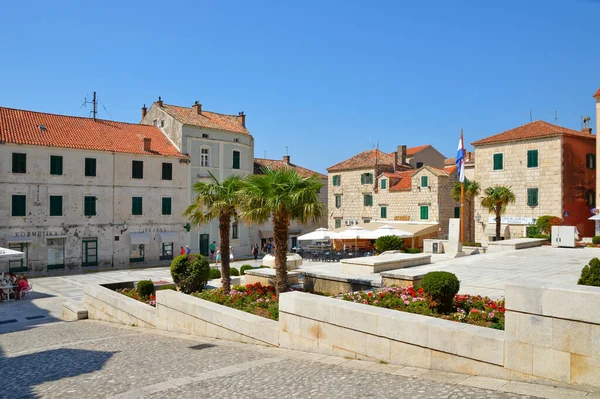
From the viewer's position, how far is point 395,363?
25.3 feet

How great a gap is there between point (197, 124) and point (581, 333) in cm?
3630

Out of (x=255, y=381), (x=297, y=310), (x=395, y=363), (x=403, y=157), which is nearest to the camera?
(x=255, y=381)

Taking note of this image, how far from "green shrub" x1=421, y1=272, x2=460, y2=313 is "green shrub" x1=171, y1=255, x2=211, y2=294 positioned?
8.30 meters

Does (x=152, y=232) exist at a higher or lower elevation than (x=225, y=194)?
lower

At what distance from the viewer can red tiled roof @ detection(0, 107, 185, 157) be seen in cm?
3209

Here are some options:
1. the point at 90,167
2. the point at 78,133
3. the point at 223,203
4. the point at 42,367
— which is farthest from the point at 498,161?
the point at 42,367

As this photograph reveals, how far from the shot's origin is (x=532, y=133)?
119 feet

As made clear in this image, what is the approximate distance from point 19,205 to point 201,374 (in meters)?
28.4

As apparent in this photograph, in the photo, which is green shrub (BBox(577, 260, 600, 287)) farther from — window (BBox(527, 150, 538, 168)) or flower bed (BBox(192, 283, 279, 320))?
window (BBox(527, 150, 538, 168))

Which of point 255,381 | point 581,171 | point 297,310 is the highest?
point 581,171

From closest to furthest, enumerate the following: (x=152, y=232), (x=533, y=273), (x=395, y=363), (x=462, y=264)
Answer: (x=395, y=363)
(x=533, y=273)
(x=462, y=264)
(x=152, y=232)

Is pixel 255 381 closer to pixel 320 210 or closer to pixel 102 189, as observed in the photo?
pixel 320 210

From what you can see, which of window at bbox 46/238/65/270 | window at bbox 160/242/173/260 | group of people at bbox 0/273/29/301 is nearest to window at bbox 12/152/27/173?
window at bbox 46/238/65/270

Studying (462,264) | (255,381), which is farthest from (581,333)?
(462,264)
